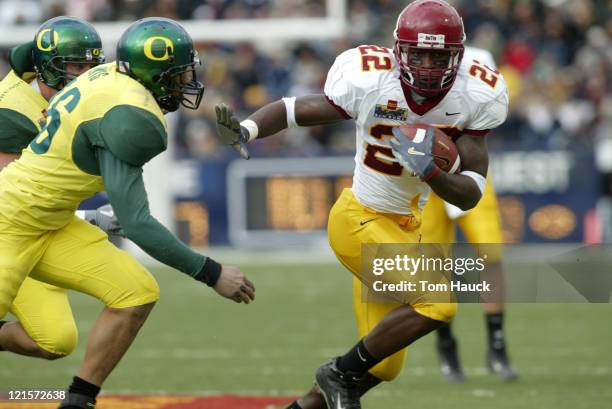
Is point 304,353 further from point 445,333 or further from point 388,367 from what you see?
point 388,367

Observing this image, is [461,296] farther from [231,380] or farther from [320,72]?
[320,72]

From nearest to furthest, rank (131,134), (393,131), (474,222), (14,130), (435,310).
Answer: (131,134) < (393,131) < (435,310) < (14,130) < (474,222)

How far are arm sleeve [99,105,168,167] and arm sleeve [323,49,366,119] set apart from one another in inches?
29.3

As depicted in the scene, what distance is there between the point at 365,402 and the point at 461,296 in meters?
1.05

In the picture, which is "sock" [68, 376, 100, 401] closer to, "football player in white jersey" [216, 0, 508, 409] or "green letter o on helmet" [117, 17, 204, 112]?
"football player in white jersey" [216, 0, 508, 409]

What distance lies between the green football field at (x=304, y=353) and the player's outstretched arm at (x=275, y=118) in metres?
1.54

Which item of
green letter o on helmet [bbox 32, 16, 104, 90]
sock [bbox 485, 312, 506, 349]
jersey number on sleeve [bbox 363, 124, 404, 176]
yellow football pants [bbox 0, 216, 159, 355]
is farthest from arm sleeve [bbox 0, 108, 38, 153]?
sock [bbox 485, 312, 506, 349]

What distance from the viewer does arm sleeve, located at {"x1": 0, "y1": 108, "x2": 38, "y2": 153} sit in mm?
5043

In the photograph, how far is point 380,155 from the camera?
15.6 feet

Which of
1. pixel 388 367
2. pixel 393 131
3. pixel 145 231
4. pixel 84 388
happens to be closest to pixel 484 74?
pixel 393 131

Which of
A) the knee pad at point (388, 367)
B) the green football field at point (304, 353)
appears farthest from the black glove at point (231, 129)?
the green football field at point (304, 353)

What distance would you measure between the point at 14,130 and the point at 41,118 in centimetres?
A: 13

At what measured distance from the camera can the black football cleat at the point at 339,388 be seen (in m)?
4.70

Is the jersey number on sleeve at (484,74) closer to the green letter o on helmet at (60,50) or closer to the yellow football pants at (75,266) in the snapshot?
the yellow football pants at (75,266)
